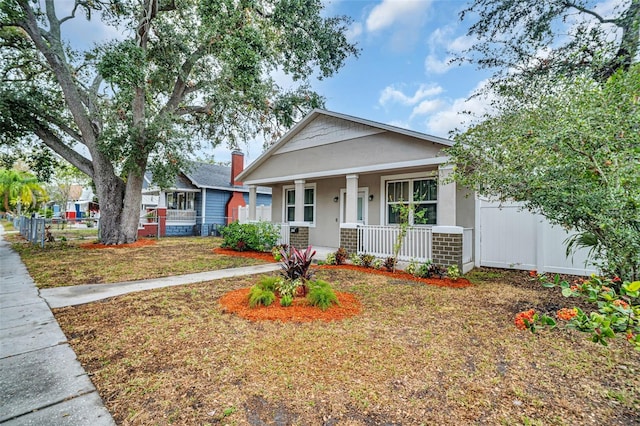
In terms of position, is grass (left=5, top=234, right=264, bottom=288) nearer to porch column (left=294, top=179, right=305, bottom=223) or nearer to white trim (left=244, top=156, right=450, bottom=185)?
porch column (left=294, top=179, right=305, bottom=223)

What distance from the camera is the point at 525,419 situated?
2.22m

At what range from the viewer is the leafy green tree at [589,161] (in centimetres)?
275

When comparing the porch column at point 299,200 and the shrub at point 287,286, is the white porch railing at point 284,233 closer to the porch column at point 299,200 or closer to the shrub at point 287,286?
the porch column at point 299,200

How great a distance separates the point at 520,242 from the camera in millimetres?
7910

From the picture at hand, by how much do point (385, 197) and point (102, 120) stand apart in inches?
474

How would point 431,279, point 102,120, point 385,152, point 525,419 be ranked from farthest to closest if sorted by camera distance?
point 102,120
point 385,152
point 431,279
point 525,419

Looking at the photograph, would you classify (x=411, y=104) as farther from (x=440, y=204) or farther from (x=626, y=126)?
(x=626, y=126)

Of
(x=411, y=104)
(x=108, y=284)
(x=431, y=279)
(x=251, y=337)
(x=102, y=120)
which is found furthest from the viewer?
(x=411, y=104)

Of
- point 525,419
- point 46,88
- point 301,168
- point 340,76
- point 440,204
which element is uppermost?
point 340,76

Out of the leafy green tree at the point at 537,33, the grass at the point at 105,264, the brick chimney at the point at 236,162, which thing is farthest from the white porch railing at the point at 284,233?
the brick chimney at the point at 236,162

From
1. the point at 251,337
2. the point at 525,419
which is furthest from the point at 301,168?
the point at 525,419

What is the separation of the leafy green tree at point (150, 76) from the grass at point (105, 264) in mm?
3255

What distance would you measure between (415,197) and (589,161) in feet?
19.0

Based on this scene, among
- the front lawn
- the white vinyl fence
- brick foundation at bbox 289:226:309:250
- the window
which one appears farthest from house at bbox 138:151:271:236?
the front lawn
